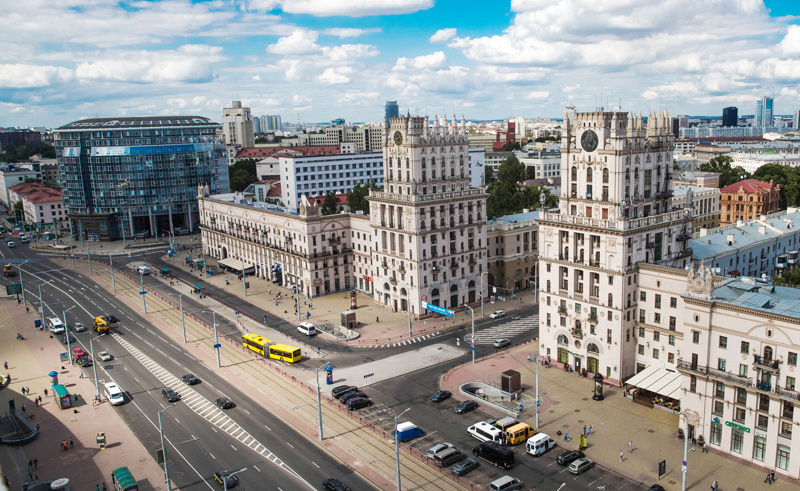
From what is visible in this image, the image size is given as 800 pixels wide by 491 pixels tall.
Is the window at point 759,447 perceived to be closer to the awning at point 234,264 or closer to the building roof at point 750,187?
the awning at point 234,264

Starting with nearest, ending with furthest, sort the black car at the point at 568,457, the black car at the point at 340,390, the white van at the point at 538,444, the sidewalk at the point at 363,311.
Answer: the black car at the point at 568,457 < the white van at the point at 538,444 < the black car at the point at 340,390 < the sidewalk at the point at 363,311

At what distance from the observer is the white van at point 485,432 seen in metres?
73.1

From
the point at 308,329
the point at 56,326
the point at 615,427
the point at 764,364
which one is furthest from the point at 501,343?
the point at 56,326

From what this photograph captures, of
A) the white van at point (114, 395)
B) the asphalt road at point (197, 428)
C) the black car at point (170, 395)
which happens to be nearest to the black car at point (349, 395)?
the asphalt road at point (197, 428)

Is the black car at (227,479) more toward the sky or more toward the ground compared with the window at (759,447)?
more toward the ground

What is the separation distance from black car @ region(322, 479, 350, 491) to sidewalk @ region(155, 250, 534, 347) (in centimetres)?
4441

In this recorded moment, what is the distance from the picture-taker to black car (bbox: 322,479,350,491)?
2506 inches

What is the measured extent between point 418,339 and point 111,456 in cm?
5311

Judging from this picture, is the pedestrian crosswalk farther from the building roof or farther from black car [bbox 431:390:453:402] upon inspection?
the building roof

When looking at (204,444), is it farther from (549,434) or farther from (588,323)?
(588,323)

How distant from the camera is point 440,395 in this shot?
8550cm

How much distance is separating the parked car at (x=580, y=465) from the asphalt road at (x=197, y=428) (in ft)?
71.0

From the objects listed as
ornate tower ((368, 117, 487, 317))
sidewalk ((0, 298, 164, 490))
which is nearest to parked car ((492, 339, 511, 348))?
ornate tower ((368, 117, 487, 317))

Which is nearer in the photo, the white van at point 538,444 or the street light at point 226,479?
the street light at point 226,479
